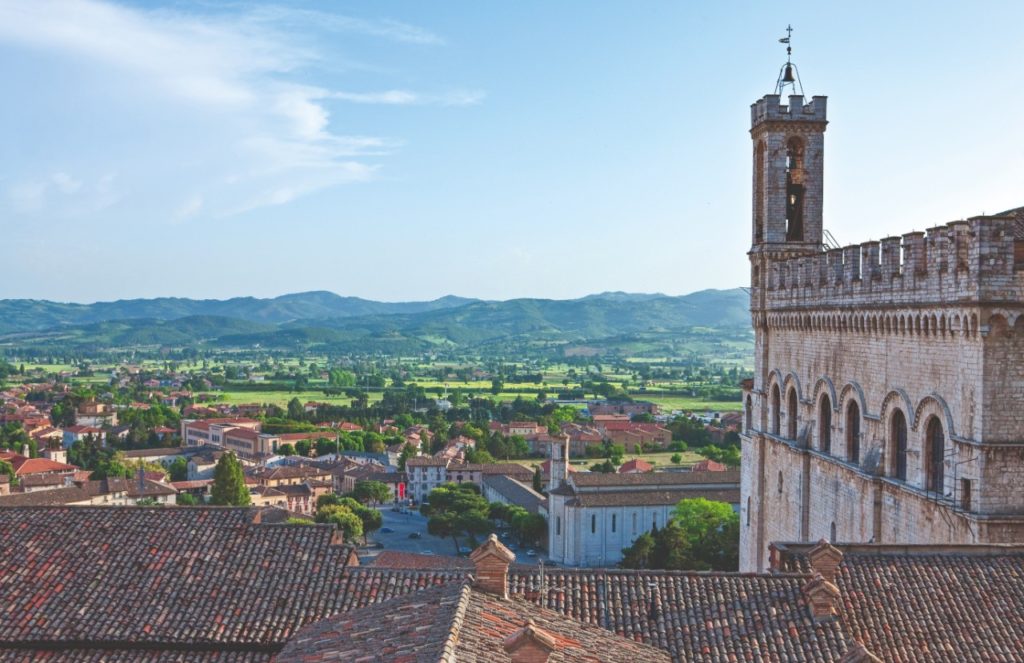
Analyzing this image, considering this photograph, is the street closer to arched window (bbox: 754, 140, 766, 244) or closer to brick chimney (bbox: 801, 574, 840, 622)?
arched window (bbox: 754, 140, 766, 244)

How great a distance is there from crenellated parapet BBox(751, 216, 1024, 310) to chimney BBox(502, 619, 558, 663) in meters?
10.3

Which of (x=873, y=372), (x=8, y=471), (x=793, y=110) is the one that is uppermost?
(x=793, y=110)

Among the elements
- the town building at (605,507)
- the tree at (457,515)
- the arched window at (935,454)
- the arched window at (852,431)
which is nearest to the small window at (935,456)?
the arched window at (935,454)

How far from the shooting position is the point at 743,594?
51.9 ft

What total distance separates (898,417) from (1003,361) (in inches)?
152

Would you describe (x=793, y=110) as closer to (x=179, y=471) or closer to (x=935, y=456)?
(x=935, y=456)

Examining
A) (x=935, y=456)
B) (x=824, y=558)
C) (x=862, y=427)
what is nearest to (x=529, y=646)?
(x=824, y=558)

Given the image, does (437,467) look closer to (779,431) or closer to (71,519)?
(779,431)

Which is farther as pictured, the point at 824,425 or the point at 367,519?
the point at 367,519

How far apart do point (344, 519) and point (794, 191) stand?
44.9 meters

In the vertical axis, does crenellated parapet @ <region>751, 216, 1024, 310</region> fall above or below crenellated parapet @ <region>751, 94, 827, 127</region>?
below

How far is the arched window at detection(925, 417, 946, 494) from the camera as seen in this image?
19281mm

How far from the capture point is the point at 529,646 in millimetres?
11391

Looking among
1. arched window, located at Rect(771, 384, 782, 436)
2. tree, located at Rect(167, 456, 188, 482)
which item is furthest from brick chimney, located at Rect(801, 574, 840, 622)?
tree, located at Rect(167, 456, 188, 482)
